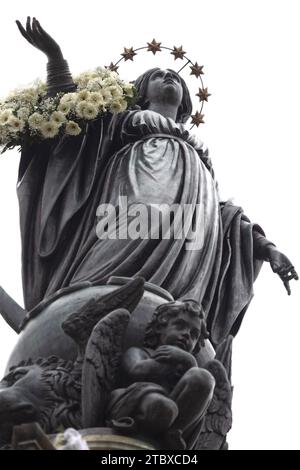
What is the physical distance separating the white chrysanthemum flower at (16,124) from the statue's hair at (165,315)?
403cm

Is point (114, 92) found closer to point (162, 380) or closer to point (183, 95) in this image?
point (183, 95)

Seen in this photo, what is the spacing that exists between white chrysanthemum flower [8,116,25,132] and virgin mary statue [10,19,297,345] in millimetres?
462

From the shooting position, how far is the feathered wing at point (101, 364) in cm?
1476

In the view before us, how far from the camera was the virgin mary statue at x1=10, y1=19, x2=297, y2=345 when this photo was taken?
17.3 meters

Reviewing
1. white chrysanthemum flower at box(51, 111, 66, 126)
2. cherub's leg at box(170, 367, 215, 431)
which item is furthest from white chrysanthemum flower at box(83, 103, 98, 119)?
cherub's leg at box(170, 367, 215, 431)

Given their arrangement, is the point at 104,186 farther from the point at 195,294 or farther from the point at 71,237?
the point at 195,294

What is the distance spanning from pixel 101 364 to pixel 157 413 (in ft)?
3.08

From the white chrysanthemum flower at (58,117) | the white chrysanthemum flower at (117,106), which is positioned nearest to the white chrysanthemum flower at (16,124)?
the white chrysanthemum flower at (58,117)

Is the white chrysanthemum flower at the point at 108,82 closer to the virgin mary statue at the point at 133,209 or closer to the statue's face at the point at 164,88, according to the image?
the virgin mary statue at the point at 133,209

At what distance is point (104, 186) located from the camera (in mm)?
18641

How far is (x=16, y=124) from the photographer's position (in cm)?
1877

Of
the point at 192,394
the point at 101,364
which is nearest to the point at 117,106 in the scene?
the point at 101,364

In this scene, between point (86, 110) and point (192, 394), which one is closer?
point (192, 394)
